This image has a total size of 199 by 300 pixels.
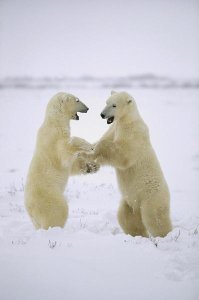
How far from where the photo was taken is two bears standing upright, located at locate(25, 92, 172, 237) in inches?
189

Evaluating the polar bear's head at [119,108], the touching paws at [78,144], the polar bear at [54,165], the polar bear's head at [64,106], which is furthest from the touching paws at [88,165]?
the polar bear's head at [64,106]

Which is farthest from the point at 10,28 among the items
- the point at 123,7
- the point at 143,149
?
the point at 143,149

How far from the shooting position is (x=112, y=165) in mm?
4844

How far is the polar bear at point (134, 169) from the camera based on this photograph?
4832mm

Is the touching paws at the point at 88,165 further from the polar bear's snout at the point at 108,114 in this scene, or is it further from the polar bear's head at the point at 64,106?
the polar bear's head at the point at 64,106

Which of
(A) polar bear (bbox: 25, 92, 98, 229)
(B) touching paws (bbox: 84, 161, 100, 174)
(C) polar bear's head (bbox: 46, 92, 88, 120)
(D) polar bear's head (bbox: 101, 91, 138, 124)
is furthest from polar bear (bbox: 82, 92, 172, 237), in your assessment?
(C) polar bear's head (bbox: 46, 92, 88, 120)

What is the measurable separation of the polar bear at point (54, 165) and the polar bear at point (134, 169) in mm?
212

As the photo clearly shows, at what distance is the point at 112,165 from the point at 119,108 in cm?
72

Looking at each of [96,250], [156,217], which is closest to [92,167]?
[156,217]

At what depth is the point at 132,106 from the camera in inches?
198

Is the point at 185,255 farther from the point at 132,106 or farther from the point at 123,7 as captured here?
the point at 123,7

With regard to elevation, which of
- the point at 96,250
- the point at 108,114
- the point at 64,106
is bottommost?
the point at 96,250

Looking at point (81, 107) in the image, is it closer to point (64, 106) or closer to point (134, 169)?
point (64, 106)

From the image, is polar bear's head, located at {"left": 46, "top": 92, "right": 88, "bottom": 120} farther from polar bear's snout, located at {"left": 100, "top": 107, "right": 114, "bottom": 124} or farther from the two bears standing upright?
polar bear's snout, located at {"left": 100, "top": 107, "right": 114, "bottom": 124}
